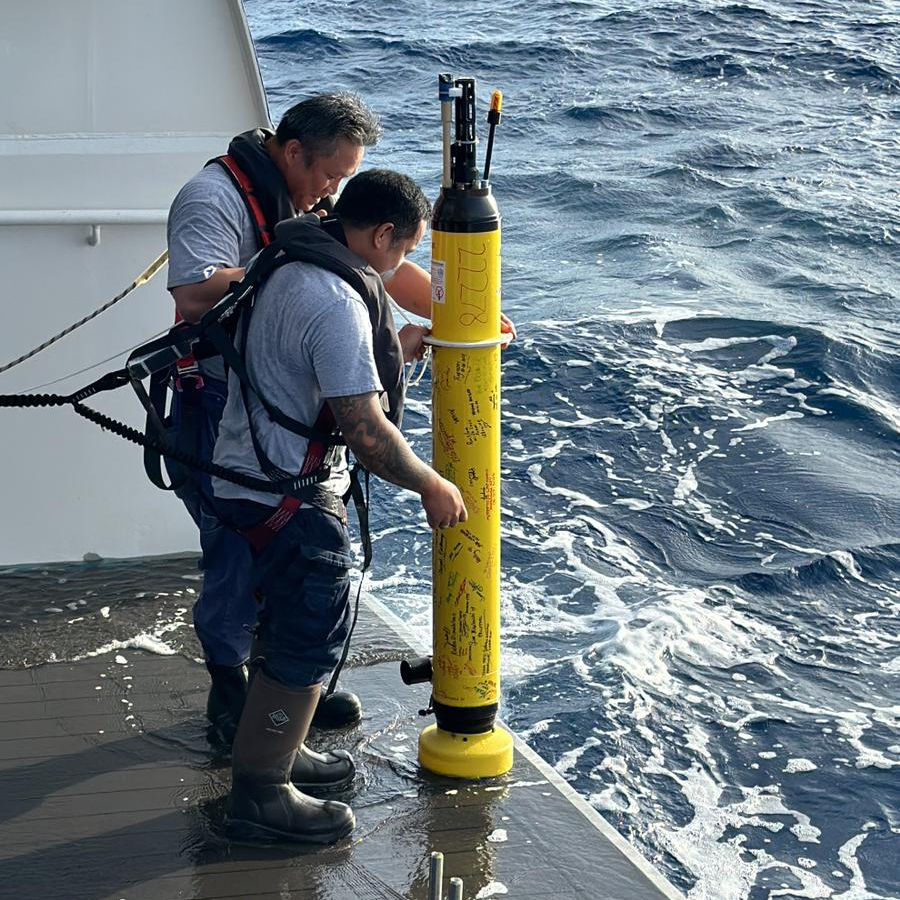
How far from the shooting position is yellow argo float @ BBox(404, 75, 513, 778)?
3.49 m

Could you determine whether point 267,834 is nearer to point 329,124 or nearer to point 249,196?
point 249,196

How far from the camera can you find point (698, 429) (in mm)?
8508

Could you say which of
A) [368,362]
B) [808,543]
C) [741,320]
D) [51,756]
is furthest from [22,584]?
[741,320]

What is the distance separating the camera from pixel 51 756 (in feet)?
12.8

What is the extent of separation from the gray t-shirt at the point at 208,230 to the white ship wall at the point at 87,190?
161 centimetres

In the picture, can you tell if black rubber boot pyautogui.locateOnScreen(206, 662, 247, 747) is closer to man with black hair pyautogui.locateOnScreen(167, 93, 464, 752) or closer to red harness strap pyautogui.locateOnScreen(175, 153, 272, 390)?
man with black hair pyautogui.locateOnScreen(167, 93, 464, 752)

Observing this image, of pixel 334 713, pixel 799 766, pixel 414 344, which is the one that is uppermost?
pixel 414 344

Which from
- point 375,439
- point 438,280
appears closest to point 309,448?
point 375,439

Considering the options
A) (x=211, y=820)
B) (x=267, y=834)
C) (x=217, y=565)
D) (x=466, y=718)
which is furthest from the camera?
(x=217, y=565)

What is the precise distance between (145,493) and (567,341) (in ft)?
16.7

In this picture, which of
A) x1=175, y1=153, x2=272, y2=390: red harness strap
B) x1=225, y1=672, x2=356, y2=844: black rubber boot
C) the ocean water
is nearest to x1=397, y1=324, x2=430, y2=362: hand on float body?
x1=175, y1=153, x2=272, y2=390: red harness strap

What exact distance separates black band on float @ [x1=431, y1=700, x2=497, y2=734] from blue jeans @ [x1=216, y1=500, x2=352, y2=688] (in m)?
0.55

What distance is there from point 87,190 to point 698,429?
4.51 m

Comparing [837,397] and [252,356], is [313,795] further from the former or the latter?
[837,397]
